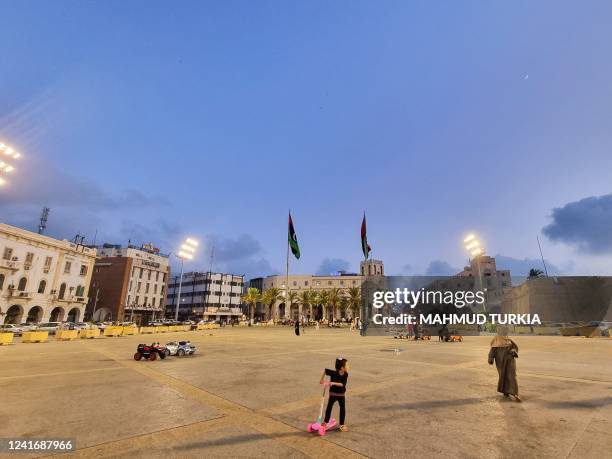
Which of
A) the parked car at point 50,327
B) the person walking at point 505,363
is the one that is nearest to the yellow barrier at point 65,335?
the parked car at point 50,327

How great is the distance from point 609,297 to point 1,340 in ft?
305

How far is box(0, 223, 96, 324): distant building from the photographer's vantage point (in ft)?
148

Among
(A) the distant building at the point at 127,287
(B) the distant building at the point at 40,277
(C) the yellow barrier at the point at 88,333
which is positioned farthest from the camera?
(A) the distant building at the point at 127,287

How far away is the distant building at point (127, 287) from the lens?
2960 inches

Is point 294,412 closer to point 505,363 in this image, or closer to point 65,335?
point 505,363

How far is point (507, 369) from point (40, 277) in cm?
6135

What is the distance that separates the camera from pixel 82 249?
193 feet

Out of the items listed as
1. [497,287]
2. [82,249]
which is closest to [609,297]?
[497,287]

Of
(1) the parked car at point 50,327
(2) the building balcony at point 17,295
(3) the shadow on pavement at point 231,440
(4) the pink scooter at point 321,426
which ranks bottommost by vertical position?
(3) the shadow on pavement at point 231,440

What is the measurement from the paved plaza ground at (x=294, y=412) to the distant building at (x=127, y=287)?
7064cm

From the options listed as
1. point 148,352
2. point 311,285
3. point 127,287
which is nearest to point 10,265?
point 127,287

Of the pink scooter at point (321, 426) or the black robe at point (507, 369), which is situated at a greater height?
the black robe at point (507, 369)

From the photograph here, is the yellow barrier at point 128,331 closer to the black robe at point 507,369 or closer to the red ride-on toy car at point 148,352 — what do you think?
the red ride-on toy car at point 148,352

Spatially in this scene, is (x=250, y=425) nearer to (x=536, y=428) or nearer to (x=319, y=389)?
(x=319, y=389)
